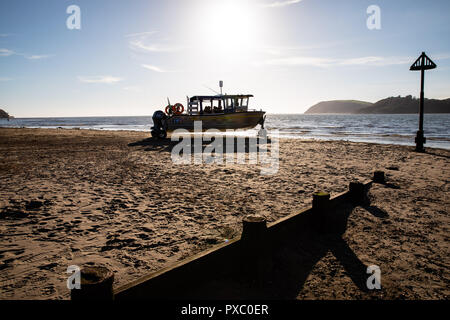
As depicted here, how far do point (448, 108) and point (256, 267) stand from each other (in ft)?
705

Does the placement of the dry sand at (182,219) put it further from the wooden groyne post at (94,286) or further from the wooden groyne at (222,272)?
the wooden groyne post at (94,286)

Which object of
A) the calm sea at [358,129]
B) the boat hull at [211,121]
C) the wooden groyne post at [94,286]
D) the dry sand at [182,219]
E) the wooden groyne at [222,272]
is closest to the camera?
the wooden groyne post at [94,286]

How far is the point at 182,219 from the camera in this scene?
4688 mm

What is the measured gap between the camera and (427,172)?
8609 mm

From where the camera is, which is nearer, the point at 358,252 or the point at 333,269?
the point at 333,269

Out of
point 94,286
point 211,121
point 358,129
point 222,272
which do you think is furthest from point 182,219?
point 358,129

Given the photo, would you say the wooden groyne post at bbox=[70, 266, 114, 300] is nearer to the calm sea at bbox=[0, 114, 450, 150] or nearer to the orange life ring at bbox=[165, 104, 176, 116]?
the orange life ring at bbox=[165, 104, 176, 116]

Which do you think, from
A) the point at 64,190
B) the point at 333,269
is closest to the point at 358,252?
the point at 333,269

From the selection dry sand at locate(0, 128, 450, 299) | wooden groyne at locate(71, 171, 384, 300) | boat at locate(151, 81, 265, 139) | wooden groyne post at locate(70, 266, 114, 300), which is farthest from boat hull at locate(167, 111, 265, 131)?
wooden groyne post at locate(70, 266, 114, 300)

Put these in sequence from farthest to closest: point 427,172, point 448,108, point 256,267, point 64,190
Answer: point 448,108
point 427,172
point 64,190
point 256,267

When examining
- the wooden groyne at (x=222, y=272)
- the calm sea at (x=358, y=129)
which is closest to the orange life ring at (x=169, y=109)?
the calm sea at (x=358, y=129)

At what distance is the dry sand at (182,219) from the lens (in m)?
3.01

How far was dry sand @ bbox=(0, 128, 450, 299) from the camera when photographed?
9.89 feet
